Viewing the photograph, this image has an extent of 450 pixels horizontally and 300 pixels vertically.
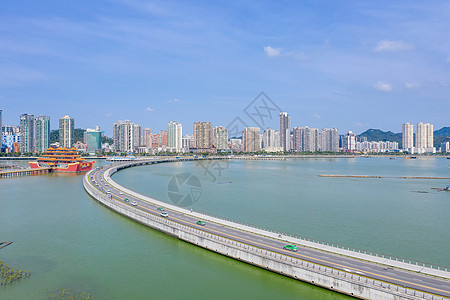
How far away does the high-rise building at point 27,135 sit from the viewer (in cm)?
17600

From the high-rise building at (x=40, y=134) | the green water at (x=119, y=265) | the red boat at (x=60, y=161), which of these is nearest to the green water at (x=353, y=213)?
the green water at (x=119, y=265)

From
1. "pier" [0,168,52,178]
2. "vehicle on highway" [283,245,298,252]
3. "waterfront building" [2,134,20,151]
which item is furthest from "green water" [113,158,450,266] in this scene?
"waterfront building" [2,134,20,151]

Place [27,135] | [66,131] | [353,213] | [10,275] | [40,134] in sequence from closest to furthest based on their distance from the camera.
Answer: [10,275], [353,213], [66,131], [27,135], [40,134]

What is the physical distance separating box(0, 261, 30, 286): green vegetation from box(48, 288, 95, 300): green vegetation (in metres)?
3.45

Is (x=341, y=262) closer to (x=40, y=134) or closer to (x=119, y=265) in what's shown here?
(x=119, y=265)

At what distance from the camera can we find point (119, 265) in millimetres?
21766

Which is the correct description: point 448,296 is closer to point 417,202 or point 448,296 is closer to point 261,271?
point 261,271

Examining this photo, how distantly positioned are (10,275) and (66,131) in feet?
559

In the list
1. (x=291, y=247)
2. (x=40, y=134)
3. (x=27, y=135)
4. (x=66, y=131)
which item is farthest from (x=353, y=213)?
(x=27, y=135)

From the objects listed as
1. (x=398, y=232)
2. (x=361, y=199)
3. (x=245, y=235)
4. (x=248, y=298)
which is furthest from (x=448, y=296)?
(x=361, y=199)

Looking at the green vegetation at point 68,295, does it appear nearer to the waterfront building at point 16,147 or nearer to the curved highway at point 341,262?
→ the curved highway at point 341,262

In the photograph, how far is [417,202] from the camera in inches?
1784

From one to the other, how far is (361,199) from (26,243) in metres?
43.1

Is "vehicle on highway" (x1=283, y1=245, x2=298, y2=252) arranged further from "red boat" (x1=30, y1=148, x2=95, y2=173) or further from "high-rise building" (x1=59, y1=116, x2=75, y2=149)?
"high-rise building" (x1=59, y1=116, x2=75, y2=149)
